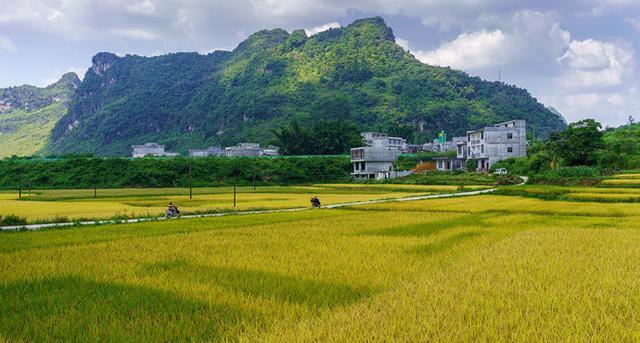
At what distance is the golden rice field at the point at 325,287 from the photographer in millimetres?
4809

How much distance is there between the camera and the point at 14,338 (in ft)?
15.5

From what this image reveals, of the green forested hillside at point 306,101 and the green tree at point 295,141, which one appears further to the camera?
the green forested hillside at point 306,101

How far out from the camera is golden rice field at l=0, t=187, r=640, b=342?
4.81m

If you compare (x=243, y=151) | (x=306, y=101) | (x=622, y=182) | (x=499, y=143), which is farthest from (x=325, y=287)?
(x=306, y=101)

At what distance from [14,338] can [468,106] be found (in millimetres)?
126078

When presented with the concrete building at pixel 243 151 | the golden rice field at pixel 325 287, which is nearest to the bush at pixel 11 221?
the golden rice field at pixel 325 287

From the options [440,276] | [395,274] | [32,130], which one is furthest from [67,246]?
[32,130]

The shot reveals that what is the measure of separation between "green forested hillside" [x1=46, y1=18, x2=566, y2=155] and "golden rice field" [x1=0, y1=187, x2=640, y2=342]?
88.9m

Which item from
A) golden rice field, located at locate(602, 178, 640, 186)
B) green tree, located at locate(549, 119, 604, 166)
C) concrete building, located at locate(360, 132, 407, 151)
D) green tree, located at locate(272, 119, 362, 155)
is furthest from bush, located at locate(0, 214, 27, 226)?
green tree, located at locate(272, 119, 362, 155)

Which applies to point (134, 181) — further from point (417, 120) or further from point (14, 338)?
point (417, 120)

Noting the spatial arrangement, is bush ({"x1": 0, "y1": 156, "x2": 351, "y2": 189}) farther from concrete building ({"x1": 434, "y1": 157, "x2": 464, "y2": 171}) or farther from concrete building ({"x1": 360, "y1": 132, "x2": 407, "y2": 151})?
concrete building ({"x1": 434, "y1": 157, "x2": 464, "y2": 171})

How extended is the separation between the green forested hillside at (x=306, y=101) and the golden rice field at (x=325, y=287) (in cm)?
8886

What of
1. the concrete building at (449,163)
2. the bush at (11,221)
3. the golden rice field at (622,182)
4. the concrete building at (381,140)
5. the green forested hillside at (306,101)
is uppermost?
the green forested hillside at (306,101)

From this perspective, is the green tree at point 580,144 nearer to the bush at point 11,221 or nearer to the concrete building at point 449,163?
the concrete building at point 449,163
